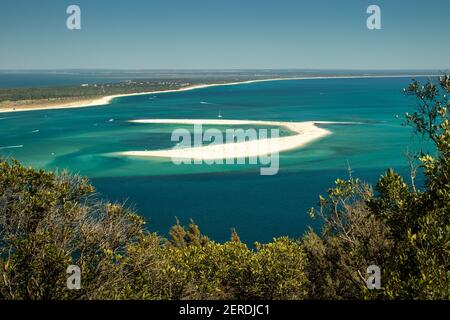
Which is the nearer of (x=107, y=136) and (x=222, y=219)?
(x=222, y=219)

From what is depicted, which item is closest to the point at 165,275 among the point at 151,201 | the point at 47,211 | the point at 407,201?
the point at 47,211

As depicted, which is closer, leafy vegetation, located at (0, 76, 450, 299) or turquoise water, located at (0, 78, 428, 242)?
leafy vegetation, located at (0, 76, 450, 299)

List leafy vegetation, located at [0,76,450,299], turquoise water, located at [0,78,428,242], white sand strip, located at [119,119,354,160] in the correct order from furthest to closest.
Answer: white sand strip, located at [119,119,354,160], turquoise water, located at [0,78,428,242], leafy vegetation, located at [0,76,450,299]

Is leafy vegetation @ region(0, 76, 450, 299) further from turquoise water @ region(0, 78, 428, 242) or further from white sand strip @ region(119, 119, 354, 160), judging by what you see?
white sand strip @ region(119, 119, 354, 160)

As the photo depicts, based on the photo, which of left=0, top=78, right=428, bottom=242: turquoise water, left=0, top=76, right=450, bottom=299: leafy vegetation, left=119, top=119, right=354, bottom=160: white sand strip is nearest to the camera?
left=0, top=76, right=450, bottom=299: leafy vegetation

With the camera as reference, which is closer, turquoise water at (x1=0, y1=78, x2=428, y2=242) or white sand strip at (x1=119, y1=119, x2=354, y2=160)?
turquoise water at (x1=0, y1=78, x2=428, y2=242)

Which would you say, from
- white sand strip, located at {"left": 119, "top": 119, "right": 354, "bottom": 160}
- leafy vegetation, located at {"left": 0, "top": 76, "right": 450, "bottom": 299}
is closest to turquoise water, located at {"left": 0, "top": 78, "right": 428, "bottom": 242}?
white sand strip, located at {"left": 119, "top": 119, "right": 354, "bottom": 160}

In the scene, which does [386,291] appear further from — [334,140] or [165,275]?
[334,140]

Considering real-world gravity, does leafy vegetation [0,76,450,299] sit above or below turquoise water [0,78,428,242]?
above

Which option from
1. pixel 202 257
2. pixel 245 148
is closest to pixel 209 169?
pixel 245 148
